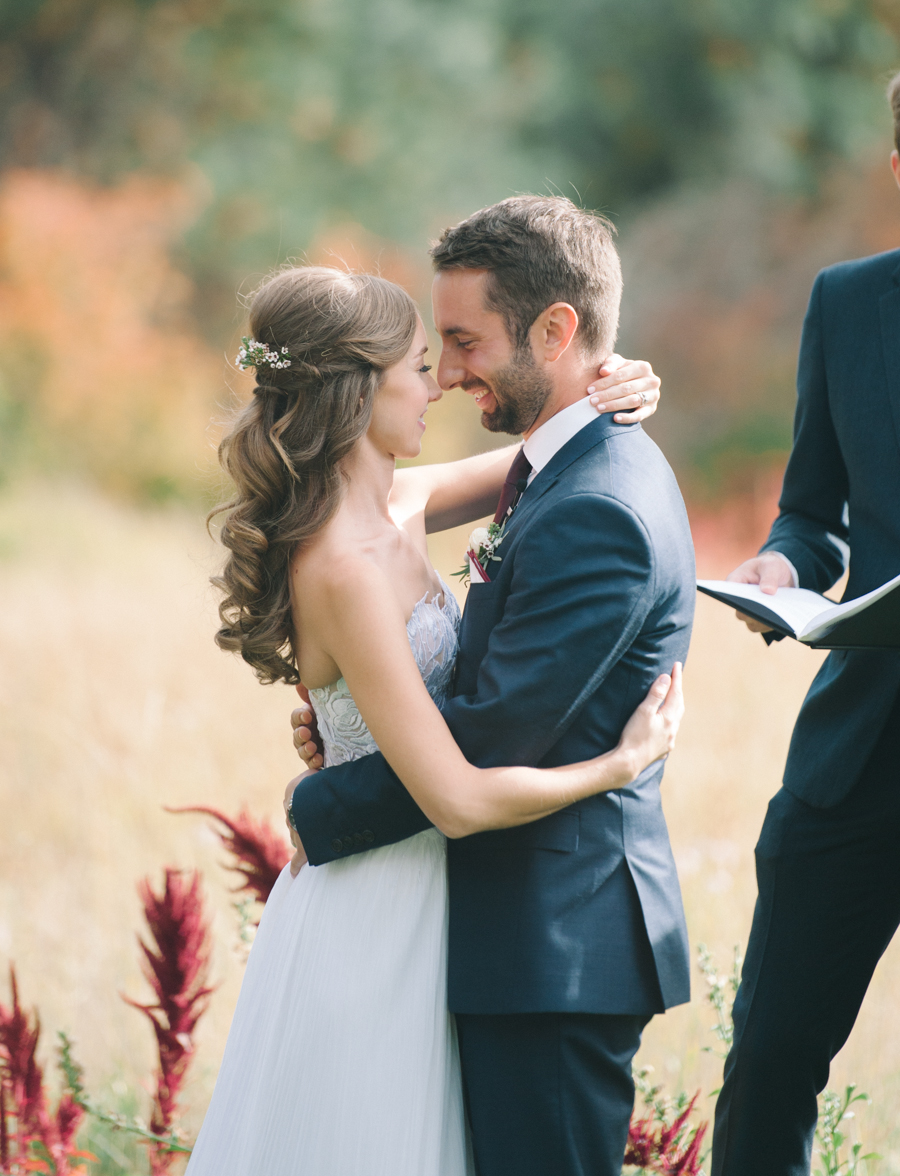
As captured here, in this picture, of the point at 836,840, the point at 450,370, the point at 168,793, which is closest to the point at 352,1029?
the point at 836,840

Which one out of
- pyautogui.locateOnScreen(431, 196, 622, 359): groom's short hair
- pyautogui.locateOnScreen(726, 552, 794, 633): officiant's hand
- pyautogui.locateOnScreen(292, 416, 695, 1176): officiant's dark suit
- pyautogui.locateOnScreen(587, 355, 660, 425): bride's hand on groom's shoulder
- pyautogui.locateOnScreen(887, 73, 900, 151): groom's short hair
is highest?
pyautogui.locateOnScreen(887, 73, 900, 151): groom's short hair

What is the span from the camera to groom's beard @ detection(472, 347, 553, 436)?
7.41 feet

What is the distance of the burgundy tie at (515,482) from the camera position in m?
2.35

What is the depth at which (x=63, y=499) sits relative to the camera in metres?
13.2

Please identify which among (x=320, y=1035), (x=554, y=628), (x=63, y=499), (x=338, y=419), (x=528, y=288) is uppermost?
(x=63, y=499)

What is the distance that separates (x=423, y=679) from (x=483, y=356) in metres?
0.63

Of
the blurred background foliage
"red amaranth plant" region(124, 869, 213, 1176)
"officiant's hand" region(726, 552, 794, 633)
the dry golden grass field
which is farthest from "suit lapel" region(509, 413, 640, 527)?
the blurred background foliage

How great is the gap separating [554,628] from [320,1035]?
88cm

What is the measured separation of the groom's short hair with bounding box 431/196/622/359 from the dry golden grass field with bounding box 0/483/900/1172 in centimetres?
85

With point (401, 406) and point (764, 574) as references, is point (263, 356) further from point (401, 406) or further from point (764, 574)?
point (764, 574)

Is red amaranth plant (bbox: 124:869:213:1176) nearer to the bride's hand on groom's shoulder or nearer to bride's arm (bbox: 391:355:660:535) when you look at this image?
bride's arm (bbox: 391:355:660:535)

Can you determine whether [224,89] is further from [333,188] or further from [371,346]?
[371,346]

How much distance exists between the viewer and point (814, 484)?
8.72 feet

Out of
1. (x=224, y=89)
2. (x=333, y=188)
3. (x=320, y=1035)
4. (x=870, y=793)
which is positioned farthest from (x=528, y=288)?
(x=224, y=89)
